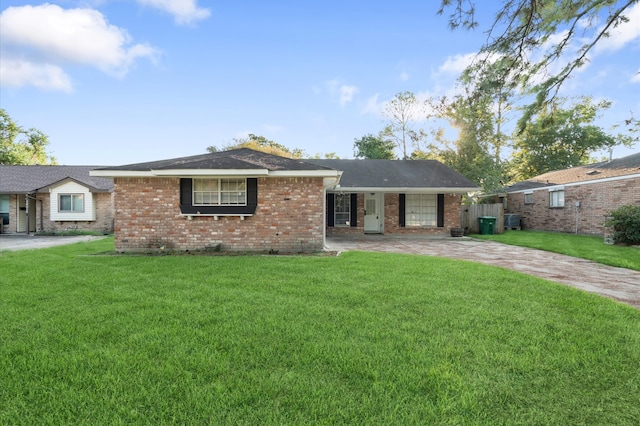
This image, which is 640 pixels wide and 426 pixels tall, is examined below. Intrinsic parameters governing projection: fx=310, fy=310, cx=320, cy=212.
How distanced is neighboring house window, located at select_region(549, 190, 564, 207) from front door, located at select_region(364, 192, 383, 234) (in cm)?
1024

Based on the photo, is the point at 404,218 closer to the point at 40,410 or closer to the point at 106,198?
the point at 40,410

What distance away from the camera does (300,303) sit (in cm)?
399

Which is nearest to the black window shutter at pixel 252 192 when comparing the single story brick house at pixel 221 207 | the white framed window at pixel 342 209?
the single story brick house at pixel 221 207

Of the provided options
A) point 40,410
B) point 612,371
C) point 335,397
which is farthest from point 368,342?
point 40,410

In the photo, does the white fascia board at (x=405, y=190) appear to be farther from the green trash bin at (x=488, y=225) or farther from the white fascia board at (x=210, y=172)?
the white fascia board at (x=210, y=172)

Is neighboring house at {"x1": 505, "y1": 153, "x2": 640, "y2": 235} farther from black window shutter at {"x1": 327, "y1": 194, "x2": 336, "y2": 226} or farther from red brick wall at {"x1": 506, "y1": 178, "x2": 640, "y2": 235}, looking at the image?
black window shutter at {"x1": 327, "y1": 194, "x2": 336, "y2": 226}

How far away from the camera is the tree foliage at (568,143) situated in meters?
27.1

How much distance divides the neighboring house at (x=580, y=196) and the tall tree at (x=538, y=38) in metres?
12.1

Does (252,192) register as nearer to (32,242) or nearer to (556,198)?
(32,242)

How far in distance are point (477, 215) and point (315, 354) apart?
16.3 metres

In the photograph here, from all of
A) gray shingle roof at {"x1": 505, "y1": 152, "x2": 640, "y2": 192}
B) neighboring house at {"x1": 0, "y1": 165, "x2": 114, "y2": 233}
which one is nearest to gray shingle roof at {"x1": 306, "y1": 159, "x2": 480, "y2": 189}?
gray shingle roof at {"x1": 505, "y1": 152, "x2": 640, "y2": 192}

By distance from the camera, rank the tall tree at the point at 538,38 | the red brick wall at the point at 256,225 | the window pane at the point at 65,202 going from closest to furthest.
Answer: the tall tree at the point at 538,38 → the red brick wall at the point at 256,225 → the window pane at the point at 65,202

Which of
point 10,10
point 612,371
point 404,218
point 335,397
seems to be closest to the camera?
point 335,397

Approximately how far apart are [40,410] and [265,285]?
3.15 m
